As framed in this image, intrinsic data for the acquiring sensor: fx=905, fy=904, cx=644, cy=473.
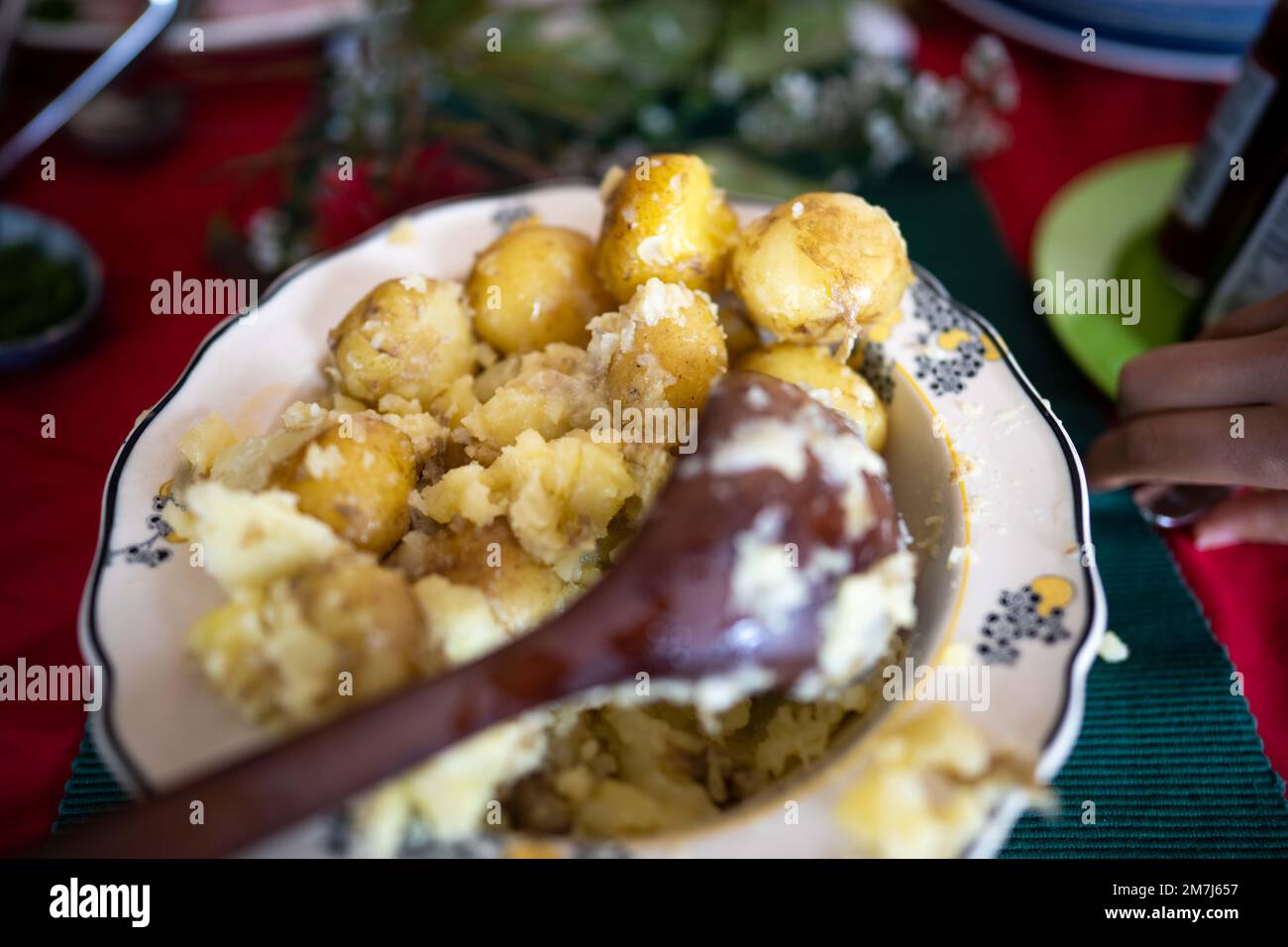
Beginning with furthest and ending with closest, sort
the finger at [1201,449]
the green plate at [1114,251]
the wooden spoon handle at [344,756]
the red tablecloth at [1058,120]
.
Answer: the red tablecloth at [1058,120] < the green plate at [1114,251] < the finger at [1201,449] < the wooden spoon handle at [344,756]

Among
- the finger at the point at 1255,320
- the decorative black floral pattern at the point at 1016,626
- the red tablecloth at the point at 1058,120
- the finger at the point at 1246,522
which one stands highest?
the red tablecloth at the point at 1058,120

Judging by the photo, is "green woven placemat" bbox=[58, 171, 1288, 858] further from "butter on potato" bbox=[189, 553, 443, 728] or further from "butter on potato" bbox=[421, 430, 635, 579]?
"butter on potato" bbox=[421, 430, 635, 579]

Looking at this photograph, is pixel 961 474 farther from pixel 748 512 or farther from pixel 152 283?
pixel 152 283

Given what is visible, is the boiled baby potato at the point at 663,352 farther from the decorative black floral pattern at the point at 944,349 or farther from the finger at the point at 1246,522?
the finger at the point at 1246,522

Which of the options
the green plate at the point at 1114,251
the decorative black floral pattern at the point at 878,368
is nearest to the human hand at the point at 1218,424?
the green plate at the point at 1114,251

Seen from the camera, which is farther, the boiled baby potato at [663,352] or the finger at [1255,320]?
the finger at [1255,320]

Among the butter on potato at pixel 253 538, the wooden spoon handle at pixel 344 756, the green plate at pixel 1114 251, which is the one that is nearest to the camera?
the wooden spoon handle at pixel 344 756

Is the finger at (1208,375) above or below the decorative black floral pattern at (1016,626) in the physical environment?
above
